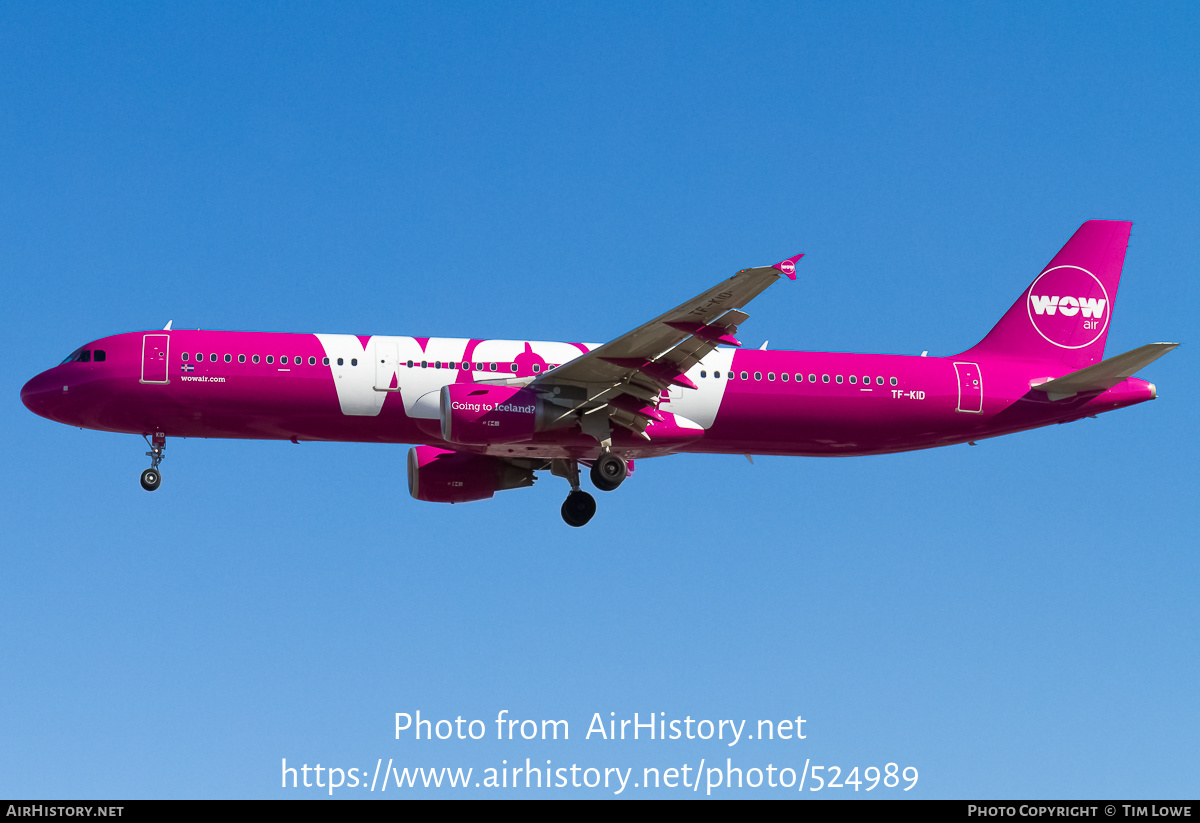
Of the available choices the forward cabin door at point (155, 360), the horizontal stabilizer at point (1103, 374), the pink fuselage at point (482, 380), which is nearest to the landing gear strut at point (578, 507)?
the pink fuselage at point (482, 380)

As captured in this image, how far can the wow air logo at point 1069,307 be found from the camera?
41.3 m

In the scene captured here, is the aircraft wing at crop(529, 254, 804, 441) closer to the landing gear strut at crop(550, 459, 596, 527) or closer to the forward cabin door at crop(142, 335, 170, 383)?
the landing gear strut at crop(550, 459, 596, 527)

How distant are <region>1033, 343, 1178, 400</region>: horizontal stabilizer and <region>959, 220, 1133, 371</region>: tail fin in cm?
166

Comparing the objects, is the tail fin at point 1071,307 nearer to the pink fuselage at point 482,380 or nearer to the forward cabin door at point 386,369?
the pink fuselage at point 482,380

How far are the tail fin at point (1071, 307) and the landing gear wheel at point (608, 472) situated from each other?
10.8m

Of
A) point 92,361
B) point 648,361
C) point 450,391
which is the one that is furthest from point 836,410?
A: point 92,361

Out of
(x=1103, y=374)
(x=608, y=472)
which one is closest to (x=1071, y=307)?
(x=1103, y=374)

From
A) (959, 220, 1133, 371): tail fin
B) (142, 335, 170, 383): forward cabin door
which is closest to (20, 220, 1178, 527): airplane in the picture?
(142, 335, 170, 383): forward cabin door

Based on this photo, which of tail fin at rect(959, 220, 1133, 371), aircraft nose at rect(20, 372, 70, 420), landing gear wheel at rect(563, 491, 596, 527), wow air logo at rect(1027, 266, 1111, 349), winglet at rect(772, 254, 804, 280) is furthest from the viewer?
wow air logo at rect(1027, 266, 1111, 349)

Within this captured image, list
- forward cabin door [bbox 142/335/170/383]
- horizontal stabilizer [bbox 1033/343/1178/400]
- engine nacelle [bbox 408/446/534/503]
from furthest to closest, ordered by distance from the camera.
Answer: engine nacelle [bbox 408/446/534/503] → forward cabin door [bbox 142/335/170/383] → horizontal stabilizer [bbox 1033/343/1178/400]

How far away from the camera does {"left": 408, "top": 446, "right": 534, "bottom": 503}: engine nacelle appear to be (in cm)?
4009

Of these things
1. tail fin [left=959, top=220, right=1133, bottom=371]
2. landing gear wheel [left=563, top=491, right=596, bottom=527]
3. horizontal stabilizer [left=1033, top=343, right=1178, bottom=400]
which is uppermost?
tail fin [left=959, top=220, right=1133, bottom=371]

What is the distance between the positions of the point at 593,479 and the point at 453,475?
477 centimetres

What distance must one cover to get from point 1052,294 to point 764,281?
14053 millimetres
